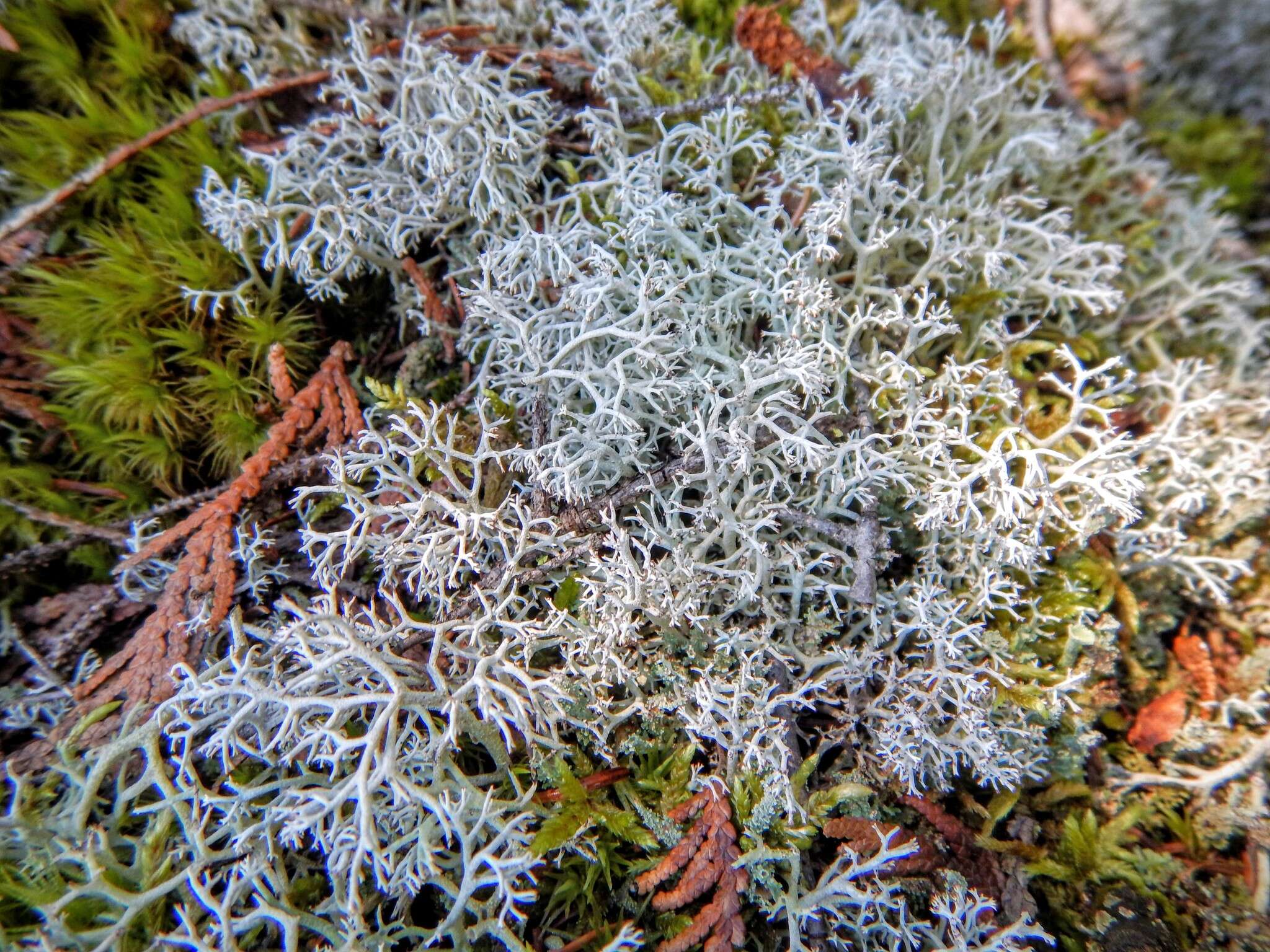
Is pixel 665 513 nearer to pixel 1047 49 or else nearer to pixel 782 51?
pixel 782 51

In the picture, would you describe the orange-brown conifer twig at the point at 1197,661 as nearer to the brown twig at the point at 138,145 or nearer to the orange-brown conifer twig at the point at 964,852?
the orange-brown conifer twig at the point at 964,852

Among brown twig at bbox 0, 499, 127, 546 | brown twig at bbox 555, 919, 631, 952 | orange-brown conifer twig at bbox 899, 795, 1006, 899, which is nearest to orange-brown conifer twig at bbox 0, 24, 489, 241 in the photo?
brown twig at bbox 0, 499, 127, 546

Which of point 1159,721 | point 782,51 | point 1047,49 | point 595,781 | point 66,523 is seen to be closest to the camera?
point 595,781

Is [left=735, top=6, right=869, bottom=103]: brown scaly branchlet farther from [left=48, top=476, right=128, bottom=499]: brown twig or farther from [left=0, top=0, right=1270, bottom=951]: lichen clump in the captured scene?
[left=48, top=476, right=128, bottom=499]: brown twig

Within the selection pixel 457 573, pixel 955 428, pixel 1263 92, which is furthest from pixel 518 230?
pixel 1263 92

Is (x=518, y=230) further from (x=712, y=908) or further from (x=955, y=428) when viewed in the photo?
(x=712, y=908)

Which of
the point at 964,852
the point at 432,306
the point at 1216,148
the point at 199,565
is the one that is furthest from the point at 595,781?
the point at 1216,148

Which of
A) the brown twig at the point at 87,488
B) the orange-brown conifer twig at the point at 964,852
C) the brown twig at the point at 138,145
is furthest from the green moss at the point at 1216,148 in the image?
the brown twig at the point at 87,488
